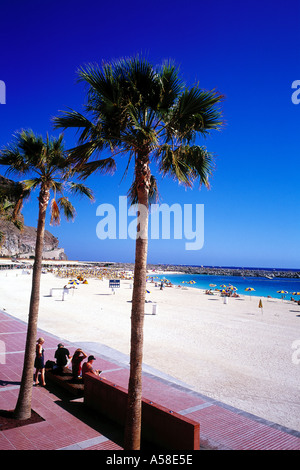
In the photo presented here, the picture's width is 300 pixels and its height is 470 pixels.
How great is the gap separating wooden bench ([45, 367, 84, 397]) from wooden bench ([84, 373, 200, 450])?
53cm

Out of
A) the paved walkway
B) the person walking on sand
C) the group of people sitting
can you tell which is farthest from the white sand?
the person walking on sand

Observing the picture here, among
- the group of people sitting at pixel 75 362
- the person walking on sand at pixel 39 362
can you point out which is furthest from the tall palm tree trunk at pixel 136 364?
the person walking on sand at pixel 39 362

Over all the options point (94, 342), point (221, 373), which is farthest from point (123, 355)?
point (221, 373)

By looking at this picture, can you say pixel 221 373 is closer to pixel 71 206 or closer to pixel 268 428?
pixel 268 428

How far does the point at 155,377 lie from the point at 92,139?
711cm

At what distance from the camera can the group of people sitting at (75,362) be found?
7648mm

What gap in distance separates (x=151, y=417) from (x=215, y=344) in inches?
357

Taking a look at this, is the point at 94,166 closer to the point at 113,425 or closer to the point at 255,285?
the point at 113,425

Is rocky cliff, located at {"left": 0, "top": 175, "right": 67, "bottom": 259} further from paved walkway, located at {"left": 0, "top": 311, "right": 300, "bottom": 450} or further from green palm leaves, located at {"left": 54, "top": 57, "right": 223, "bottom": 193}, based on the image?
green palm leaves, located at {"left": 54, "top": 57, "right": 223, "bottom": 193}

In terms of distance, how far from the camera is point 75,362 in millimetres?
8047

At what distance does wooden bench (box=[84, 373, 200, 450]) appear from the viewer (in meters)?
4.70

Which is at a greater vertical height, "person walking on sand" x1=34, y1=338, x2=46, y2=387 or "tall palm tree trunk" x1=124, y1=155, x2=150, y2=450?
"tall palm tree trunk" x1=124, y1=155, x2=150, y2=450

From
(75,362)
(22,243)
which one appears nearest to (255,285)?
(75,362)

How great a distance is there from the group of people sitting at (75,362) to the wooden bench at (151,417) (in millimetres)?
649
